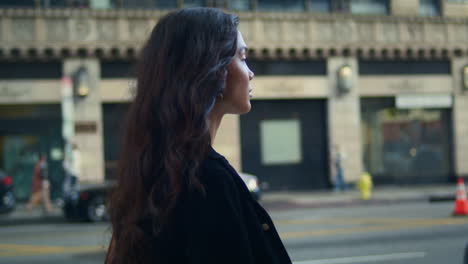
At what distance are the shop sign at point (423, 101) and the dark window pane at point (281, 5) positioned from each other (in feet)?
17.5

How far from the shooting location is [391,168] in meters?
23.7

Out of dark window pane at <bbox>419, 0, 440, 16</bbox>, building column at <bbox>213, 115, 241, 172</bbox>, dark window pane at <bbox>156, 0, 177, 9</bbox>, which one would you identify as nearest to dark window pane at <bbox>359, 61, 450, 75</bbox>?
dark window pane at <bbox>419, 0, 440, 16</bbox>

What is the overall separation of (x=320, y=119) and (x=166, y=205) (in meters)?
21.7

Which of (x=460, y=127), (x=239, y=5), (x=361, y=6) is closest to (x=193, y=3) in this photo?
(x=239, y=5)

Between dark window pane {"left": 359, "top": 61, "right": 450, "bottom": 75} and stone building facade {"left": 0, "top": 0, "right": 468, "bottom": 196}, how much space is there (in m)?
0.04

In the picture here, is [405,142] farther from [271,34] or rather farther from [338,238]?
[338,238]

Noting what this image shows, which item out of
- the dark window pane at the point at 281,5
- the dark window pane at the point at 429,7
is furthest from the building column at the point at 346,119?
the dark window pane at the point at 429,7

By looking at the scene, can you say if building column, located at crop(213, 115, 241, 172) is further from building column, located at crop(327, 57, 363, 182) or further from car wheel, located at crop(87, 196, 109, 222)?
car wheel, located at crop(87, 196, 109, 222)

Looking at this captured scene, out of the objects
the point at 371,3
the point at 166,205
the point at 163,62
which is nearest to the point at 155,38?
the point at 163,62

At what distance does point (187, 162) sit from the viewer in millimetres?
1587

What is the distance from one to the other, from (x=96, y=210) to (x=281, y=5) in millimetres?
11799

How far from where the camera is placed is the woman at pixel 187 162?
5.00 ft

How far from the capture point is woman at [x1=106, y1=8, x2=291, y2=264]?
1.53 metres

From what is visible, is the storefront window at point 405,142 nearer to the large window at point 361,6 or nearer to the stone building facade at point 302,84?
the stone building facade at point 302,84
